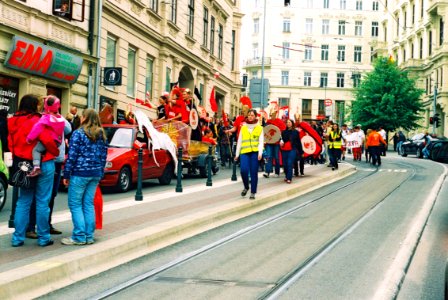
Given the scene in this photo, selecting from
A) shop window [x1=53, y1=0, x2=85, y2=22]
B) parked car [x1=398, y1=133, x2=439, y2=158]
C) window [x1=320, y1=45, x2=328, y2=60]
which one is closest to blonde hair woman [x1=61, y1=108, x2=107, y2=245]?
shop window [x1=53, y1=0, x2=85, y2=22]

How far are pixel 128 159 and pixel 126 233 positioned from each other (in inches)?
251

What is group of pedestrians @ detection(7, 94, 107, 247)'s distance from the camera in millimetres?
7297

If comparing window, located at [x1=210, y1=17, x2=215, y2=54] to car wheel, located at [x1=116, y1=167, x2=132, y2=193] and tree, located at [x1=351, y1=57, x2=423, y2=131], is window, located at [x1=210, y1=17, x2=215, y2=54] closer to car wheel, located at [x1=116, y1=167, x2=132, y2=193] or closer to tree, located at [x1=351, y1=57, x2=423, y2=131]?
tree, located at [x1=351, y1=57, x2=423, y2=131]

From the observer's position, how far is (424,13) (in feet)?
209

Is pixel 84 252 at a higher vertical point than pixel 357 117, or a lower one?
lower

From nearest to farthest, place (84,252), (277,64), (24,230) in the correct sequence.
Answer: (84,252), (24,230), (277,64)

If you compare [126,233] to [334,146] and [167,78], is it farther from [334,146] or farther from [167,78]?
[167,78]

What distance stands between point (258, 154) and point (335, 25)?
2815 inches

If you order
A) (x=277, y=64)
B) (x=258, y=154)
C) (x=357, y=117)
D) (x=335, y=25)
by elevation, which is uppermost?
(x=335, y=25)

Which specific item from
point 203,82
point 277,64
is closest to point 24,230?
point 203,82

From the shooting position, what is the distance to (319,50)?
8081cm

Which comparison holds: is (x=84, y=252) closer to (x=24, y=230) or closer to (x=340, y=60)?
(x=24, y=230)

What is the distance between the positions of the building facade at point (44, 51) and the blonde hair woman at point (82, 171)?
31.2 ft

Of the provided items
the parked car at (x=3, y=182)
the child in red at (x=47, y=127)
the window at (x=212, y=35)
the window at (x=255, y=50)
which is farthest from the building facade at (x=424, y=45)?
the child in red at (x=47, y=127)
